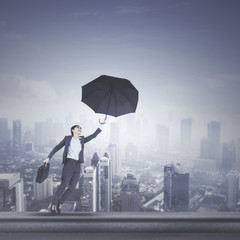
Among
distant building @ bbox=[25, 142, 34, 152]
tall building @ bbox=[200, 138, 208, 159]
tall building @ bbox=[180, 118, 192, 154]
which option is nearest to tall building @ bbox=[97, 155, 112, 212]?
tall building @ bbox=[180, 118, 192, 154]

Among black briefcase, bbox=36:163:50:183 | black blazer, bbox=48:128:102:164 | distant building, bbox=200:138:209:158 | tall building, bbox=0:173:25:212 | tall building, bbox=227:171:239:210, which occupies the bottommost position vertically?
tall building, bbox=227:171:239:210

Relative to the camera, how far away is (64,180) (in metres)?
2.32

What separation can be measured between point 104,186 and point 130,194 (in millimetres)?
885

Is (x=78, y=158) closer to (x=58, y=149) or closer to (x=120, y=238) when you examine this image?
(x=58, y=149)

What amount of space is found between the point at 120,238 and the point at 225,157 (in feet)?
28.5

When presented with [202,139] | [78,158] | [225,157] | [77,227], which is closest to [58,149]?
[78,158]

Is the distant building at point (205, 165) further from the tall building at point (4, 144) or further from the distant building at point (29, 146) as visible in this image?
the tall building at point (4, 144)

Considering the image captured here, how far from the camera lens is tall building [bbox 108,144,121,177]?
326 inches

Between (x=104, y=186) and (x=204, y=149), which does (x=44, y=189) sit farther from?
(x=204, y=149)

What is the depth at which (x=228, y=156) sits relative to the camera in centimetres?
937

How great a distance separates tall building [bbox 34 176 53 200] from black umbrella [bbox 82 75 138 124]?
9.83 ft

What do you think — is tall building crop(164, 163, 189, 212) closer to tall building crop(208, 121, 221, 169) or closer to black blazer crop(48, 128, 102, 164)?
tall building crop(208, 121, 221, 169)

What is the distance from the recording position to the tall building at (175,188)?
6.47 m

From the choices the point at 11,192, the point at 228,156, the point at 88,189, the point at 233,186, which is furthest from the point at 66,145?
the point at 228,156
